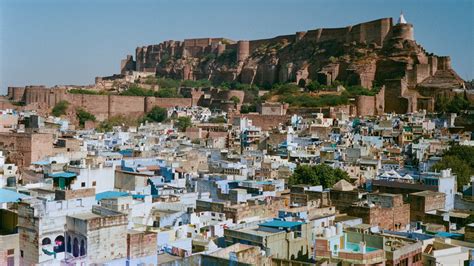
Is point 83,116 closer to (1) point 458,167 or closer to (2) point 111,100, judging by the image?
(2) point 111,100

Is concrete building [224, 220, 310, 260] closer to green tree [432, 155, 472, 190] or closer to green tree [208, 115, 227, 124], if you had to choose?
green tree [432, 155, 472, 190]

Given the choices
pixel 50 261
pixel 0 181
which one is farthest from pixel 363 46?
pixel 50 261

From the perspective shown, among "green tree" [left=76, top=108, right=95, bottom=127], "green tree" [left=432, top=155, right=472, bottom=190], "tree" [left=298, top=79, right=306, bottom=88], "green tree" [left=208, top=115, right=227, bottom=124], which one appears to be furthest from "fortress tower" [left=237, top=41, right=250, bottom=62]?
"green tree" [left=432, top=155, right=472, bottom=190]

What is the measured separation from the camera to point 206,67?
7694 centimetres

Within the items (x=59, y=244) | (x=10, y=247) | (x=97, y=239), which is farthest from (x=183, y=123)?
(x=97, y=239)

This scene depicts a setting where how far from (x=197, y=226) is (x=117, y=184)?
610 cm

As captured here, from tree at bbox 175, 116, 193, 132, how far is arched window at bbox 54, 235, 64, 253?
116 feet

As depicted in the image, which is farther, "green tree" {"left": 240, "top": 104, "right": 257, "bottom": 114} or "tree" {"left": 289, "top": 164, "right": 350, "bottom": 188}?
"green tree" {"left": 240, "top": 104, "right": 257, "bottom": 114}

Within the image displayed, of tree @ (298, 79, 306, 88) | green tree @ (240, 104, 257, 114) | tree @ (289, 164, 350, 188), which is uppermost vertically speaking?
tree @ (298, 79, 306, 88)

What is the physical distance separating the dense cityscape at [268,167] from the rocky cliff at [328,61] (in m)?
0.19

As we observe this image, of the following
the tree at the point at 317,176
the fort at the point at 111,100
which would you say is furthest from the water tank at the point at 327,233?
the fort at the point at 111,100

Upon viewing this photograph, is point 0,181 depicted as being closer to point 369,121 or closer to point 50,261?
point 50,261

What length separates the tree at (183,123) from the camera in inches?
1846

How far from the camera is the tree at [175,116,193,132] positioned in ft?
154
